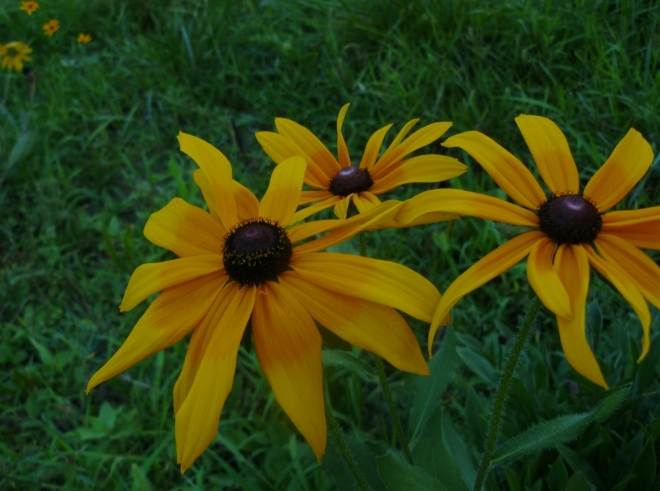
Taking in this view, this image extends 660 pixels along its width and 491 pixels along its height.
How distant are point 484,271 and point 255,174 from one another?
76.9 inches

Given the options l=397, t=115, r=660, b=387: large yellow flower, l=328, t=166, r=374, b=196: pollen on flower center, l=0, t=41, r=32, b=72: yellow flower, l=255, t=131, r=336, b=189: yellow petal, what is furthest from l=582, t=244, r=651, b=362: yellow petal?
l=0, t=41, r=32, b=72: yellow flower

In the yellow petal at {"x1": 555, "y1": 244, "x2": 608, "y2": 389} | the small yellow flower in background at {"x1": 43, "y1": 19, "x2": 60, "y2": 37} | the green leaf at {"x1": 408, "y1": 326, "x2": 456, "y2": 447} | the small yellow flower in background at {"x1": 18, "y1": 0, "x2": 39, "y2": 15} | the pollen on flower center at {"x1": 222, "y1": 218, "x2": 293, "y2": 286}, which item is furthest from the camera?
the small yellow flower in background at {"x1": 18, "y1": 0, "x2": 39, "y2": 15}

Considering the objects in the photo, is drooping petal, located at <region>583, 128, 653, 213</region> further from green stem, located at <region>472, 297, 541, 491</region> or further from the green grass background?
the green grass background

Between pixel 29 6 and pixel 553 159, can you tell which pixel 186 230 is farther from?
pixel 29 6

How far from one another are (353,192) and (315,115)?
→ 1.74 metres

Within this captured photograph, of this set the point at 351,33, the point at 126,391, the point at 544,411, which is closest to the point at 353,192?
the point at 544,411

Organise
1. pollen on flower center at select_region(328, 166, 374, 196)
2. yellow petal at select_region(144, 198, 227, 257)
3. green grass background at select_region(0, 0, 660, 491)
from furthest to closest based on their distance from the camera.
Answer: green grass background at select_region(0, 0, 660, 491) → pollen on flower center at select_region(328, 166, 374, 196) → yellow petal at select_region(144, 198, 227, 257)

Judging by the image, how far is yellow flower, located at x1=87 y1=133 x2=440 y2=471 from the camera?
862 millimetres

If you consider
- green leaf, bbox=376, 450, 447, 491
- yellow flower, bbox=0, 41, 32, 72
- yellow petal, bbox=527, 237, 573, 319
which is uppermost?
yellow petal, bbox=527, 237, 573, 319

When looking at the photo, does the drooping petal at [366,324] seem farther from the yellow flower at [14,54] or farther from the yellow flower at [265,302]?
the yellow flower at [14,54]

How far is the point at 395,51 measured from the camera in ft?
9.27

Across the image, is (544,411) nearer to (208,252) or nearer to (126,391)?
(208,252)

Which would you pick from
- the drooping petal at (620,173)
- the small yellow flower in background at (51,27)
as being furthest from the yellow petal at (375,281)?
the small yellow flower in background at (51,27)

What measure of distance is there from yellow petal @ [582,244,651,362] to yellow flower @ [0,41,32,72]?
332cm
